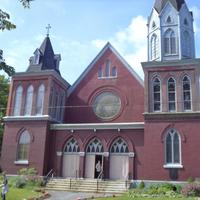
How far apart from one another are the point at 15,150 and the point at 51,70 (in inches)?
338

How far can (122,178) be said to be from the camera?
28.7 metres

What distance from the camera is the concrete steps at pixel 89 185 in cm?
2571

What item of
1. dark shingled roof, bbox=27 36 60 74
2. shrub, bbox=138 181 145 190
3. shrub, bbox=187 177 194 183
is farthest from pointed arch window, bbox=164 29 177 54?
dark shingled roof, bbox=27 36 60 74

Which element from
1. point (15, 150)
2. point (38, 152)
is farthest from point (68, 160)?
point (15, 150)

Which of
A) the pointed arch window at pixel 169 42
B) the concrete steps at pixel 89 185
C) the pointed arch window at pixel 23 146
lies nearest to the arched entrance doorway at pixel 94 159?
the concrete steps at pixel 89 185

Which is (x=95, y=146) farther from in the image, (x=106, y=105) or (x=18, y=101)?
(x=18, y=101)

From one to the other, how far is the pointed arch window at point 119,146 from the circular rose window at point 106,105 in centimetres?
422

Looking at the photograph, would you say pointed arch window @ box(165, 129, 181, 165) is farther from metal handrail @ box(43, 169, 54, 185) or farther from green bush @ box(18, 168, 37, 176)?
green bush @ box(18, 168, 37, 176)

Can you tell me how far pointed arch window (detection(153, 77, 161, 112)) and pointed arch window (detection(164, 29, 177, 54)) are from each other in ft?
10.7

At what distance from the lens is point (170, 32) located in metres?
31.0

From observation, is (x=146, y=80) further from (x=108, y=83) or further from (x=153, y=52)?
(x=108, y=83)

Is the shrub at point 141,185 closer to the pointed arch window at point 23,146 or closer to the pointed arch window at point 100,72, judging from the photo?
the pointed arch window at point 23,146

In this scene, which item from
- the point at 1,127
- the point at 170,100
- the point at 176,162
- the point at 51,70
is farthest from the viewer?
the point at 1,127

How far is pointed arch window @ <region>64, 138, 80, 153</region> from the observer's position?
3095 centimetres
